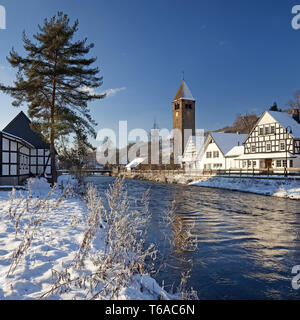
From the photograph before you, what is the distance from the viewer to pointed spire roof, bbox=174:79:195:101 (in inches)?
2366

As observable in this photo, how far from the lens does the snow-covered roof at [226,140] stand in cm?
4233

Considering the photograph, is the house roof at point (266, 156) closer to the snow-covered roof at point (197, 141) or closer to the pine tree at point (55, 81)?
the snow-covered roof at point (197, 141)

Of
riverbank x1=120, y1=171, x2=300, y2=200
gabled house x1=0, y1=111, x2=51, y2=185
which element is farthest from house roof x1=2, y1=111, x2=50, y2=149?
riverbank x1=120, y1=171, x2=300, y2=200

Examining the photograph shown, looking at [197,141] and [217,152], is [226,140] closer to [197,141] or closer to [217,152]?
[217,152]

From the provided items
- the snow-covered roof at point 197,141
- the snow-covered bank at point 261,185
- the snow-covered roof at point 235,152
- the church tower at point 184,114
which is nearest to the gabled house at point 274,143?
the snow-covered roof at point 235,152

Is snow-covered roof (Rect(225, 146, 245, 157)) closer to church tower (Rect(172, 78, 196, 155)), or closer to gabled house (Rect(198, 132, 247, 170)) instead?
gabled house (Rect(198, 132, 247, 170))

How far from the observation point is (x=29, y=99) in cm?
1677

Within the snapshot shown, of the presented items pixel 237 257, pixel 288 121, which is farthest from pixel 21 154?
pixel 288 121

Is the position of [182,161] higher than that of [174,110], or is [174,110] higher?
[174,110]

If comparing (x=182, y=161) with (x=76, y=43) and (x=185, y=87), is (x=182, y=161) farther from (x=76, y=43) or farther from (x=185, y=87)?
(x=76, y=43)

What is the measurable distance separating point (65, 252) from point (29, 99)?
14.8m

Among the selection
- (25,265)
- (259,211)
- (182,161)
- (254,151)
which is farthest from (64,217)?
(182,161)

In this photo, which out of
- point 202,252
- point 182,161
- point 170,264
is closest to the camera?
point 170,264

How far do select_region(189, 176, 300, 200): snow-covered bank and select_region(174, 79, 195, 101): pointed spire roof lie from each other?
1333 inches
